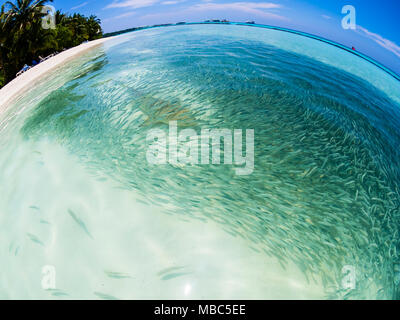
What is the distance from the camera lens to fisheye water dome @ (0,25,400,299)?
229cm

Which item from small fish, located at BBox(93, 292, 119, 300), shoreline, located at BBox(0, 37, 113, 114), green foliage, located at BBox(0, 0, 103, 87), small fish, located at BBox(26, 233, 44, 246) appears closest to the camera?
small fish, located at BBox(93, 292, 119, 300)

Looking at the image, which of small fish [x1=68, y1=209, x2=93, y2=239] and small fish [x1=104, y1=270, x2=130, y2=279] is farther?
small fish [x1=68, y1=209, x2=93, y2=239]

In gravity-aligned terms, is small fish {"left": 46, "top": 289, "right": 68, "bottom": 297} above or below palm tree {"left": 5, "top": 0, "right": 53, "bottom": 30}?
below

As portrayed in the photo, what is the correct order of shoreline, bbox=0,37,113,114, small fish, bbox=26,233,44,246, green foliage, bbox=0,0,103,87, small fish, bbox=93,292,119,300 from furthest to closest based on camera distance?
1. green foliage, bbox=0,0,103,87
2. shoreline, bbox=0,37,113,114
3. small fish, bbox=26,233,44,246
4. small fish, bbox=93,292,119,300

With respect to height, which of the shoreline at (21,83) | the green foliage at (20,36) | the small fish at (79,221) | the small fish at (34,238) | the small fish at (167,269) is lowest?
the small fish at (167,269)

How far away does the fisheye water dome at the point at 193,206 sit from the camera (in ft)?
7.52

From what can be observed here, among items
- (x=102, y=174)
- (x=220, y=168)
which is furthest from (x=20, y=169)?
(x=220, y=168)

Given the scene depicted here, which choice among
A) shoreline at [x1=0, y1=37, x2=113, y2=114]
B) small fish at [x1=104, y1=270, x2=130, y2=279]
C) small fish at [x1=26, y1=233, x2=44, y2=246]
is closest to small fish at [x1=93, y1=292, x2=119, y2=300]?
small fish at [x1=104, y1=270, x2=130, y2=279]

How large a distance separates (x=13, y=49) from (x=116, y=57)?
519 centimetres

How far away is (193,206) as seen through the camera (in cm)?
305

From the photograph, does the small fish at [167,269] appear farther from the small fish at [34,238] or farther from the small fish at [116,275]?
the small fish at [34,238]

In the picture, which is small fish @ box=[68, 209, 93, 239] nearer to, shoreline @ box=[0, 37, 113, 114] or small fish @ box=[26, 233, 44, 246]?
small fish @ box=[26, 233, 44, 246]

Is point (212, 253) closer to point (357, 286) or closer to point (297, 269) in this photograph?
point (297, 269)

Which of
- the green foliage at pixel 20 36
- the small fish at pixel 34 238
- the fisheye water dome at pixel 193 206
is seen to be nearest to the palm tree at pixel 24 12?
the green foliage at pixel 20 36
